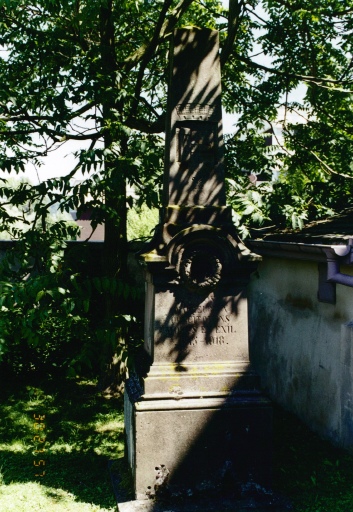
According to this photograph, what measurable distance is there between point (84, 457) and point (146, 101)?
5.63 meters

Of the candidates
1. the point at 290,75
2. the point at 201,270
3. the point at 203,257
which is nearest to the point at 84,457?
the point at 201,270

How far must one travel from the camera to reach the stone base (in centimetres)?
486

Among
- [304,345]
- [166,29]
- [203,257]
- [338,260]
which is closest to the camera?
[203,257]

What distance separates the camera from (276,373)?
8.23 metres

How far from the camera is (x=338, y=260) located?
599 cm

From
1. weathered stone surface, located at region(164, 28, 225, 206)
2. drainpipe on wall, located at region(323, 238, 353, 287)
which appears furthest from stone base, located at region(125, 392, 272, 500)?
weathered stone surface, located at region(164, 28, 225, 206)

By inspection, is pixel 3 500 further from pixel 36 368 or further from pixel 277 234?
pixel 277 234

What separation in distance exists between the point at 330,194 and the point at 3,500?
6786mm

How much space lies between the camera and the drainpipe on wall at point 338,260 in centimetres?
580

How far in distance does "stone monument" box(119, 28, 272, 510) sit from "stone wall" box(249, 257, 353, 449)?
1.26m

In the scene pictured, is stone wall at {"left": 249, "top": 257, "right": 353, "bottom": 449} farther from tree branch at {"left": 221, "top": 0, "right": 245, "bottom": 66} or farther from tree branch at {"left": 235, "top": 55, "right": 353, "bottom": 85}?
tree branch at {"left": 221, "top": 0, "right": 245, "bottom": 66}

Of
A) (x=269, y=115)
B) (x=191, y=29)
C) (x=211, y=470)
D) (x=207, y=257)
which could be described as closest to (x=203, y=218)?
(x=207, y=257)

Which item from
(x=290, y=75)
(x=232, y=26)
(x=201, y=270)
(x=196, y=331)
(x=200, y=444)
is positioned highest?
(x=232, y=26)

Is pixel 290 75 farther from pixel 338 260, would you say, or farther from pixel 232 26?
pixel 338 260
